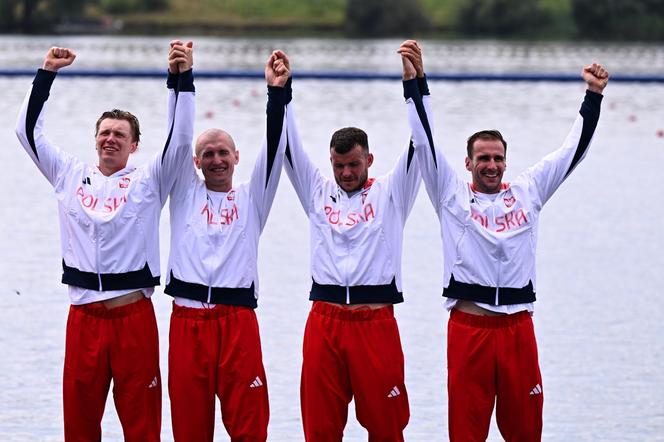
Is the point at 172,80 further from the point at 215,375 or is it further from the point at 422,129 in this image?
the point at 215,375

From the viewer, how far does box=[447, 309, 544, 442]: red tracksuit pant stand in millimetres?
7652

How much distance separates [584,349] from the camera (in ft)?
44.0

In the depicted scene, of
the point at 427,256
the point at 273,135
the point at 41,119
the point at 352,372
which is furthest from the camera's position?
the point at 427,256

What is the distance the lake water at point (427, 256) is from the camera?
36.8 feet

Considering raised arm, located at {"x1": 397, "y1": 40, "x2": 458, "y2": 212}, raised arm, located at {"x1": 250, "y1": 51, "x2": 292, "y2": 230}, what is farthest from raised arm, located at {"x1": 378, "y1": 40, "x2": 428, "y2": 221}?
raised arm, located at {"x1": 250, "y1": 51, "x2": 292, "y2": 230}

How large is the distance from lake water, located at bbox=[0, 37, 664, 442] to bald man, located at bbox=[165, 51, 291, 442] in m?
2.54

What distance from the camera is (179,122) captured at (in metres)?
7.84

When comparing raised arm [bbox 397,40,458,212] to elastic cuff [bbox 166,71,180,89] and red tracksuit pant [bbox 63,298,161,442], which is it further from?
red tracksuit pant [bbox 63,298,161,442]

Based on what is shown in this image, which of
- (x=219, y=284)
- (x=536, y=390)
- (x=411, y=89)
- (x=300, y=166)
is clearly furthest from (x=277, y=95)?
(x=536, y=390)

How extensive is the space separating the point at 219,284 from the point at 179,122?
0.92 m

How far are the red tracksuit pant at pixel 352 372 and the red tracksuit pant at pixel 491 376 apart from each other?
318mm

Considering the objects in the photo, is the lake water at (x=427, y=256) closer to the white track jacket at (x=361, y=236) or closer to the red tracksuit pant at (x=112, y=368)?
the red tracksuit pant at (x=112, y=368)

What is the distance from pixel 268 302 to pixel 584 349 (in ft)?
11.6

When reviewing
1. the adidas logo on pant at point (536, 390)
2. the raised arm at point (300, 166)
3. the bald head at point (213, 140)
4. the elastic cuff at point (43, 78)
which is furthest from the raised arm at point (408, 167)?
the elastic cuff at point (43, 78)
